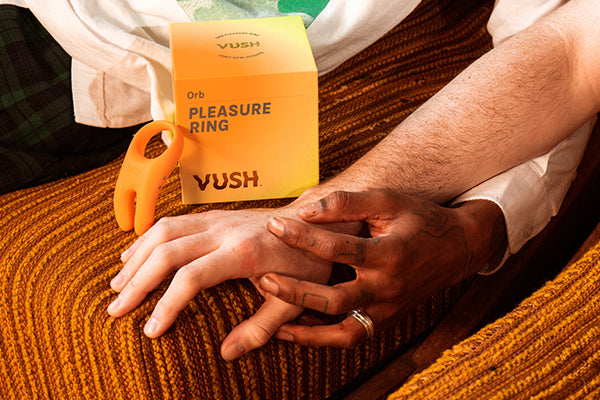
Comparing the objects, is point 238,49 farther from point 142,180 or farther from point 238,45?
point 142,180

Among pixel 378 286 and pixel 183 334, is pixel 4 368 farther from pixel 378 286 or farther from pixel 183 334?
pixel 378 286

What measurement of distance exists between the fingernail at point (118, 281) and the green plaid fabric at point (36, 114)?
0.96 feet

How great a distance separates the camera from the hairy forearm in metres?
0.76

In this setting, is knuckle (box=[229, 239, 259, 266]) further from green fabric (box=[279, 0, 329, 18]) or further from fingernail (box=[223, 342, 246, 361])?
green fabric (box=[279, 0, 329, 18])

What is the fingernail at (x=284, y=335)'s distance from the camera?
0.63 metres

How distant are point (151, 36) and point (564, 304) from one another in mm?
636

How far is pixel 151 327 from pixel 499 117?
19.8 inches

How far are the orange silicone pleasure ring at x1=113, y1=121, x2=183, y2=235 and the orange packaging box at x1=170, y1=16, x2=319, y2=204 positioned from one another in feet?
0.10

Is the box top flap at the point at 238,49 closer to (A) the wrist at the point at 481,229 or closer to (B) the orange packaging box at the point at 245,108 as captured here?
(B) the orange packaging box at the point at 245,108

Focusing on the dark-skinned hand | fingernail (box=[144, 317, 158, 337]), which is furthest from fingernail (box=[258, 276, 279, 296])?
fingernail (box=[144, 317, 158, 337])

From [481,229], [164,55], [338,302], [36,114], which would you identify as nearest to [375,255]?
[338,302]

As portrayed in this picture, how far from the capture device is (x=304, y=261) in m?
0.64

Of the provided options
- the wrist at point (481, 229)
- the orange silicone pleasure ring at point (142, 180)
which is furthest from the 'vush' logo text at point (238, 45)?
the wrist at point (481, 229)

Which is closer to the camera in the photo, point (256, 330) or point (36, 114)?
point (256, 330)
